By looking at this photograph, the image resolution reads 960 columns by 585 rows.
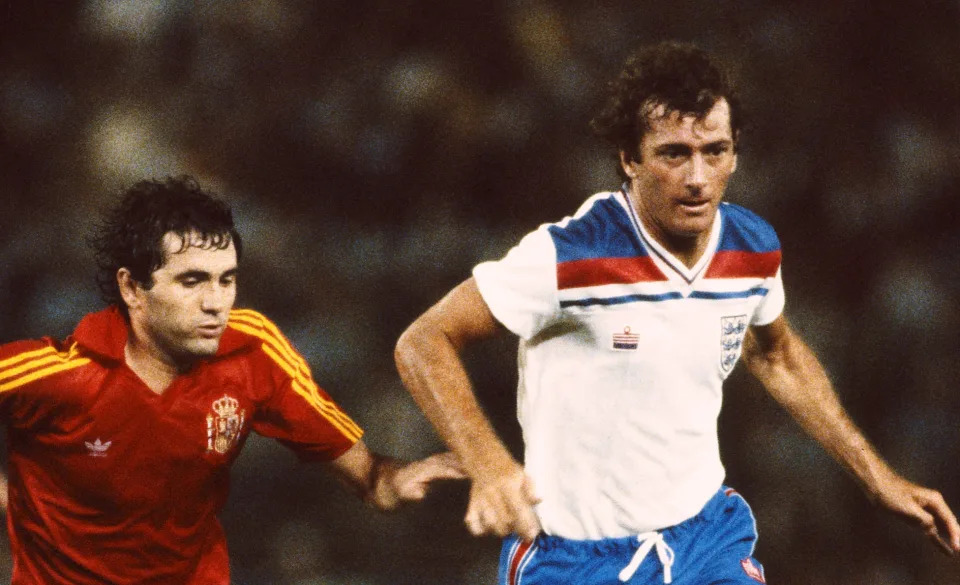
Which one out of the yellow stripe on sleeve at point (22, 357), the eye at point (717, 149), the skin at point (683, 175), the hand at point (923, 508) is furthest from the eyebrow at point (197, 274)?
the hand at point (923, 508)

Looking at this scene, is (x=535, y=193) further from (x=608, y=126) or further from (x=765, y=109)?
(x=608, y=126)

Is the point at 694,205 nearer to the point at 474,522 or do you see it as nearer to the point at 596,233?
the point at 596,233

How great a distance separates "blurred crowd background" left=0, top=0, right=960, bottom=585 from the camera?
9.61 ft

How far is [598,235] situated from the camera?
184cm

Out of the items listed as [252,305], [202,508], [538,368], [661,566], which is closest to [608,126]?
[538,368]

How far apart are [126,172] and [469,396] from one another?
152 centimetres

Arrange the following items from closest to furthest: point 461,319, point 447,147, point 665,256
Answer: point 461,319
point 665,256
point 447,147

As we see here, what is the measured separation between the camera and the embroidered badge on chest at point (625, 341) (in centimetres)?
184

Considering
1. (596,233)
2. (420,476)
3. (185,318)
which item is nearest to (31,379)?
(185,318)

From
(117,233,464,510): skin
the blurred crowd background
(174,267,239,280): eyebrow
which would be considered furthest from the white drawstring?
the blurred crowd background

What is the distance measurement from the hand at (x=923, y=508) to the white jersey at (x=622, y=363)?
1.02 ft

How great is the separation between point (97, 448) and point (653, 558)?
2.90 ft

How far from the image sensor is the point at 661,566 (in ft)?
6.23

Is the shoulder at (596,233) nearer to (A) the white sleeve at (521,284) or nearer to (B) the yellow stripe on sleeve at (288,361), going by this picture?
(A) the white sleeve at (521,284)
